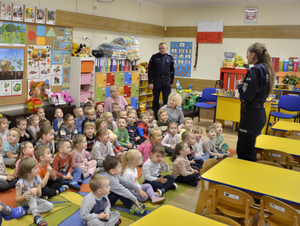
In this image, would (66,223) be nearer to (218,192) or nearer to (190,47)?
(218,192)

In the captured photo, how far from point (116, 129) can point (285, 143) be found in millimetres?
2543

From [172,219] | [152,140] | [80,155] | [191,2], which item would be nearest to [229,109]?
[152,140]

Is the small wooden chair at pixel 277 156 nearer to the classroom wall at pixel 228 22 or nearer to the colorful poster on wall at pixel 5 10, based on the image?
the colorful poster on wall at pixel 5 10

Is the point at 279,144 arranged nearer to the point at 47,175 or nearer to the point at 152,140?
the point at 152,140

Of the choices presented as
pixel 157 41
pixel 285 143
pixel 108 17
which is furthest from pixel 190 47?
pixel 285 143

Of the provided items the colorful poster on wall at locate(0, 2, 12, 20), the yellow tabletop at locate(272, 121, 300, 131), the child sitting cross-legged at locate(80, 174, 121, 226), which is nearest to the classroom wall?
the yellow tabletop at locate(272, 121, 300, 131)

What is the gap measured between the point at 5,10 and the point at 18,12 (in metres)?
0.26

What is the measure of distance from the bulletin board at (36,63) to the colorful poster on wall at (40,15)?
104 mm

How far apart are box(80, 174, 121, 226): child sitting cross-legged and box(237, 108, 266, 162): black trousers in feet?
5.23

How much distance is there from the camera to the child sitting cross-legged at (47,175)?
324cm

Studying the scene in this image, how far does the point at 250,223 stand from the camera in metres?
2.53

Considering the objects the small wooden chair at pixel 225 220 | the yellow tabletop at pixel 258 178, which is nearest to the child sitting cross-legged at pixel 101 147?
the yellow tabletop at pixel 258 178

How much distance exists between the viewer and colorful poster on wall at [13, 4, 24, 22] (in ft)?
18.6

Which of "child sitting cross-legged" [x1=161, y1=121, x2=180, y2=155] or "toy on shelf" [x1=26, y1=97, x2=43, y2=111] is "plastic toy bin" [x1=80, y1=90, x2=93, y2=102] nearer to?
"toy on shelf" [x1=26, y1=97, x2=43, y2=111]
